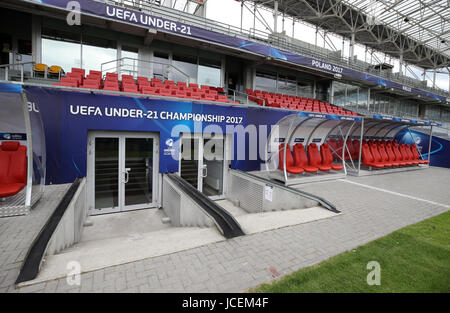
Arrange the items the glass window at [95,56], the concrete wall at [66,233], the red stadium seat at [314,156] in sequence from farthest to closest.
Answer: the glass window at [95,56]
the red stadium seat at [314,156]
the concrete wall at [66,233]

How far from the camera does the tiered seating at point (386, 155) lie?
1088cm

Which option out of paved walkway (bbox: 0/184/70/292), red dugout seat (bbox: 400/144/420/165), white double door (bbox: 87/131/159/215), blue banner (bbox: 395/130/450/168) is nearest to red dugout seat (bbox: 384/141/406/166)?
red dugout seat (bbox: 400/144/420/165)

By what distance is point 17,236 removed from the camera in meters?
3.54

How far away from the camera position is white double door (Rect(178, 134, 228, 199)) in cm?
726

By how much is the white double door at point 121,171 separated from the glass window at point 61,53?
672 cm

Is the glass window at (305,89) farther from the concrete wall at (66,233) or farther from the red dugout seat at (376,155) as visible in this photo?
the concrete wall at (66,233)

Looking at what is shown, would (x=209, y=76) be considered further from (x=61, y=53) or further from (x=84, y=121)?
(x=84, y=121)

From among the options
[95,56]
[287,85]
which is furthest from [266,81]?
[95,56]

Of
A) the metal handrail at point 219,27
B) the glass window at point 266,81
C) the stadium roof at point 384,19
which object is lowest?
the glass window at point 266,81

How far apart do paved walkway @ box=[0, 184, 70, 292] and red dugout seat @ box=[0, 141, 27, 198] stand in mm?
685

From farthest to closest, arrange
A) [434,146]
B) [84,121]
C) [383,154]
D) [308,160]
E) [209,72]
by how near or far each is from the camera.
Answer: [434,146], [209,72], [383,154], [308,160], [84,121]

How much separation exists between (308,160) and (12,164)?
9773mm

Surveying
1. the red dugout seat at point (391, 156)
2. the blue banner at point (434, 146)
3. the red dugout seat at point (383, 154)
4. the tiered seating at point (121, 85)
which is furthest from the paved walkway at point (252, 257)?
the blue banner at point (434, 146)
